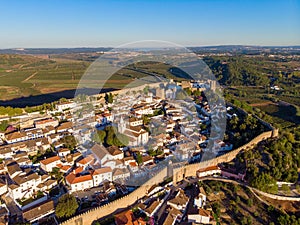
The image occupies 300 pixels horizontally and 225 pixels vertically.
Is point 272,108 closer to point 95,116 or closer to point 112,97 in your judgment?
point 112,97

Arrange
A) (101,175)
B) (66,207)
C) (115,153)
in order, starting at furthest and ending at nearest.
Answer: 1. (115,153)
2. (101,175)
3. (66,207)

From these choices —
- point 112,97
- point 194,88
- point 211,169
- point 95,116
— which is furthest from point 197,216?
point 194,88

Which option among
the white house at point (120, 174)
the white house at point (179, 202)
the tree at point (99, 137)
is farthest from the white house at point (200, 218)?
the tree at point (99, 137)

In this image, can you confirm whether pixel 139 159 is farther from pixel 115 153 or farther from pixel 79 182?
pixel 79 182

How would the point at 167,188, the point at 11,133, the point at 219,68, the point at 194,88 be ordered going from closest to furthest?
the point at 167,188, the point at 11,133, the point at 194,88, the point at 219,68

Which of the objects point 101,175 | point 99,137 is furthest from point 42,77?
point 101,175

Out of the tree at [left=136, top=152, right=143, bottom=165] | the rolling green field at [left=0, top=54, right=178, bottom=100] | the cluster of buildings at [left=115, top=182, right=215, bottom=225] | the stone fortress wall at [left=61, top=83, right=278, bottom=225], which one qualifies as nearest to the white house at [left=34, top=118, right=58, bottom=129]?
the tree at [left=136, top=152, right=143, bottom=165]

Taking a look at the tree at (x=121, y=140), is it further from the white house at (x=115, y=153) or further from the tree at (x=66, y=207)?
the tree at (x=66, y=207)
